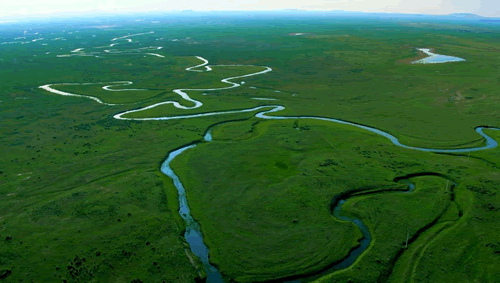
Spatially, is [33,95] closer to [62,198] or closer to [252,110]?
[252,110]

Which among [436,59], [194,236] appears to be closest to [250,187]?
[194,236]

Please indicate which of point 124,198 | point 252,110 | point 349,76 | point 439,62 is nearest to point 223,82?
point 252,110

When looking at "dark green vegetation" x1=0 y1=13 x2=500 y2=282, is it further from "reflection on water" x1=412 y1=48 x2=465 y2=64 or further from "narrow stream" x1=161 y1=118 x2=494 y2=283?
"reflection on water" x1=412 y1=48 x2=465 y2=64

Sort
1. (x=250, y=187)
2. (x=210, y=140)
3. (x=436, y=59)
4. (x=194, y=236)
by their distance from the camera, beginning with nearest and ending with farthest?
(x=194, y=236)
(x=250, y=187)
(x=210, y=140)
(x=436, y=59)

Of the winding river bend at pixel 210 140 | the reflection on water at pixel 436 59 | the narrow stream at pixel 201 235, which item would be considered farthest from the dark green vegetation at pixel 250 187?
the reflection on water at pixel 436 59

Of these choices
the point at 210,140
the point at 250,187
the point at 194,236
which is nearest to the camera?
the point at 194,236

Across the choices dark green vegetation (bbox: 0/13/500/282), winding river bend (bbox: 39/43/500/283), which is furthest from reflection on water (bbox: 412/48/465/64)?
winding river bend (bbox: 39/43/500/283)

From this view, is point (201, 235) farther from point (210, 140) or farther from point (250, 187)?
point (210, 140)

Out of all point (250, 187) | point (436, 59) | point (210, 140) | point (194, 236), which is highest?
point (436, 59)

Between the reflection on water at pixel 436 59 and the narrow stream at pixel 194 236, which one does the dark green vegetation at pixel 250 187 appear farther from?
the reflection on water at pixel 436 59
